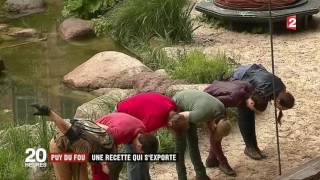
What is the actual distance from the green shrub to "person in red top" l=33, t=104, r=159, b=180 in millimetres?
2681

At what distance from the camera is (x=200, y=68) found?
285 inches

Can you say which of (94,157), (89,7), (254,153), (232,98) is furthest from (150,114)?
(89,7)

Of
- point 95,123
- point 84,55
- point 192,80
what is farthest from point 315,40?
point 95,123

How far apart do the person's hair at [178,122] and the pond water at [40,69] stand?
8.96 ft

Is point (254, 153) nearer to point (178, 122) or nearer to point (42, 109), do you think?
point (178, 122)

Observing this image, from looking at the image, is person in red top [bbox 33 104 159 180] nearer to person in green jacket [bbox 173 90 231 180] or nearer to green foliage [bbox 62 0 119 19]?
person in green jacket [bbox 173 90 231 180]

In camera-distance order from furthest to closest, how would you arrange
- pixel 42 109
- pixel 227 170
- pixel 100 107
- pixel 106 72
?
pixel 106 72 < pixel 100 107 < pixel 227 170 < pixel 42 109

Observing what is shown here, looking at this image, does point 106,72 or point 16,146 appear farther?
point 106,72

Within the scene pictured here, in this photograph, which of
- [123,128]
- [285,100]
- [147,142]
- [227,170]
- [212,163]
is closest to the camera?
[147,142]

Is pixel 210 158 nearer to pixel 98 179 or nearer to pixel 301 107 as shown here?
pixel 98 179

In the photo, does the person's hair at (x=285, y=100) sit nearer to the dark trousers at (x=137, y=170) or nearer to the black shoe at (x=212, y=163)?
the black shoe at (x=212, y=163)

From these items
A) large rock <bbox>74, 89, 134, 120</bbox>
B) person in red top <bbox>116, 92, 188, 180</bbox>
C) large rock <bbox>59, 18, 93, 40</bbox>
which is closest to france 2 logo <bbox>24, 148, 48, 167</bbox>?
large rock <bbox>74, 89, 134, 120</bbox>

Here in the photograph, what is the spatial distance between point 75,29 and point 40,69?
1.54 m

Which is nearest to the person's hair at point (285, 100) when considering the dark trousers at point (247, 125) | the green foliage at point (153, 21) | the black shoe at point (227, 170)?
the dark trousers at point (247, 125)
